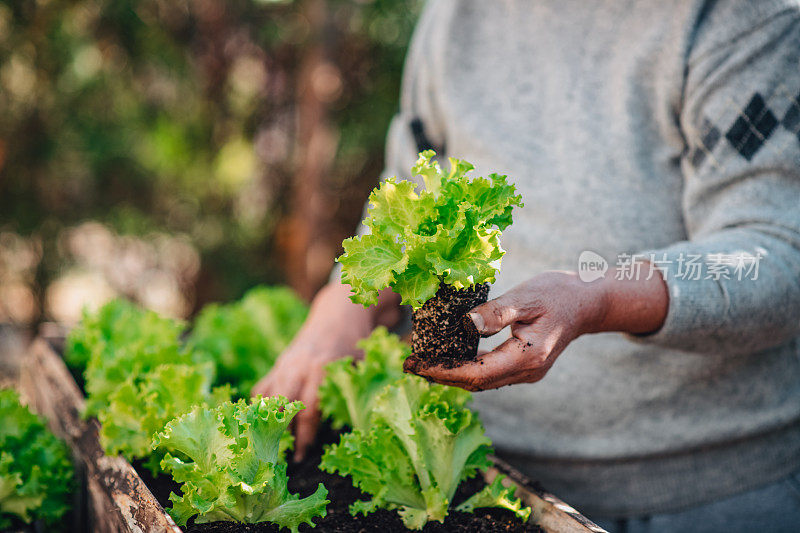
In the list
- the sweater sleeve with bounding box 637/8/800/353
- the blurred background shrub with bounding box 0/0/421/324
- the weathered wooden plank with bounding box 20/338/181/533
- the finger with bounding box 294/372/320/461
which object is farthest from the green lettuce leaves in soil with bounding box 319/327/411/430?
the blurred background shrub with bounding box 0/0/421/324

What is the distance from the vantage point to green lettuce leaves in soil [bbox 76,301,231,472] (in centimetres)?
151

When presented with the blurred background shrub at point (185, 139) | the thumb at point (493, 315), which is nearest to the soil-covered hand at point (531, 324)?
the thumb at point (493, 315)

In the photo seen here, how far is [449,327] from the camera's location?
3.82 ft

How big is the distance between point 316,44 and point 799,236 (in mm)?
3588

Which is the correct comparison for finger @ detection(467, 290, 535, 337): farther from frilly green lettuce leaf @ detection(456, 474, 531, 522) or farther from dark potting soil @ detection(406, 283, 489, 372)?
frilly green lettuce leaf @ detection(456, 474, 531, 522)

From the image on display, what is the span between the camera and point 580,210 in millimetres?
1641

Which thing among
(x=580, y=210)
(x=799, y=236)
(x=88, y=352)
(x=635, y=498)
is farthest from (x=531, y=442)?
(x=88, y=352)

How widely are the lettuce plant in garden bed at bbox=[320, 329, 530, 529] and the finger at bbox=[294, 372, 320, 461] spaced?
236mm

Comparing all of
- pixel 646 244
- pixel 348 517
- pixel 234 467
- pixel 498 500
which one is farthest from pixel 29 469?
pixel 646 244

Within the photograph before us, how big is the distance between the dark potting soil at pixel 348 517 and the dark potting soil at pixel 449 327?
0.38 metres

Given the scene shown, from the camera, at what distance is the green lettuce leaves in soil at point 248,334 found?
6.91ft

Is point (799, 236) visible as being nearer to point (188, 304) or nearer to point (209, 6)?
point (209, 6)

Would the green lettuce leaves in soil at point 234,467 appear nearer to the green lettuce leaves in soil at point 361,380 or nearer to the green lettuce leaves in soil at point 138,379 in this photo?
the green lettuce leaves in soil at point 138,379

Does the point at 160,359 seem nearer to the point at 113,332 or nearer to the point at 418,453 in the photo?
the point at 113,332
